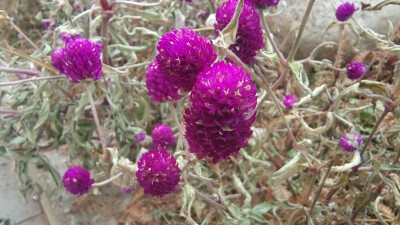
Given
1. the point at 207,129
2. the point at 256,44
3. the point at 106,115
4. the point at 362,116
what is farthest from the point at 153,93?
the point at 362,116

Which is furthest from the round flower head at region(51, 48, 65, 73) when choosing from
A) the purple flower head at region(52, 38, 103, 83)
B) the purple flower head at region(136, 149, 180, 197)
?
the purple flower head at region(136, 149, 180, 197)

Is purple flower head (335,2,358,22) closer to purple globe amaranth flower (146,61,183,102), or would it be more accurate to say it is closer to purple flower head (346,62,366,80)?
purple flower head (346,62,366,80)

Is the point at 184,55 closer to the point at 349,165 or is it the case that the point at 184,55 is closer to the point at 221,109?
the point at 221,109

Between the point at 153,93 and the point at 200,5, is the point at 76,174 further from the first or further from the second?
the point at 200,5

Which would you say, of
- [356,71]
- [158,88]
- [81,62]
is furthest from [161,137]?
[356,71]

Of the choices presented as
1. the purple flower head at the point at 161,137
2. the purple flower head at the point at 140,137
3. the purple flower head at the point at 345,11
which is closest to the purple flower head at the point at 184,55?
the purple flower head at the point at 161,137
